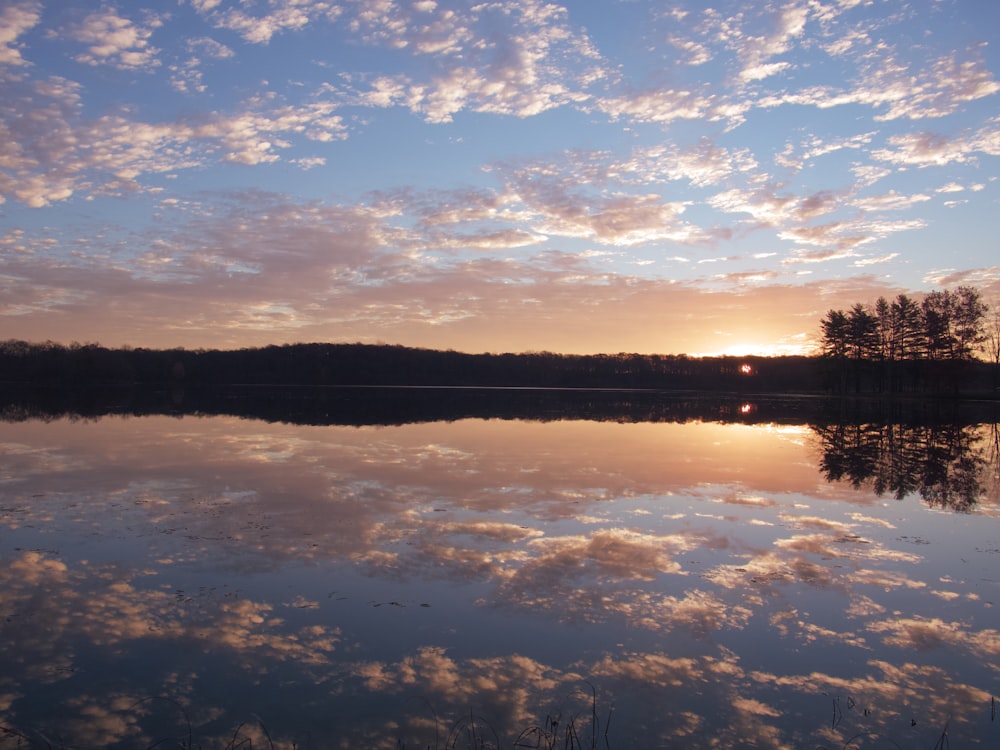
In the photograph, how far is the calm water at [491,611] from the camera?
203 inches

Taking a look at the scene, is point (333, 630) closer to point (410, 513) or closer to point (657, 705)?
point (657, 705)

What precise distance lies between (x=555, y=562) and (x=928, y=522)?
7760 millimetres

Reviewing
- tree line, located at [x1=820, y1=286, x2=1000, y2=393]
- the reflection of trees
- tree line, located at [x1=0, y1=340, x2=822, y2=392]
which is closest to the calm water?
the reflection of trees

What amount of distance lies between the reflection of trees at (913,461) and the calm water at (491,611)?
286 mm

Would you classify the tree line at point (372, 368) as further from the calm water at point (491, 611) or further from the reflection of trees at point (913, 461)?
the calm water at point (491, 611)

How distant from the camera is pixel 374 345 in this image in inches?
5719

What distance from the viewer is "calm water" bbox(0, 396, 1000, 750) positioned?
515cm

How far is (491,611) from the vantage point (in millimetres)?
7461

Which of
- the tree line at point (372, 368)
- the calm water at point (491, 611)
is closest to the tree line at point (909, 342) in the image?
the tree line at point (372, 368)

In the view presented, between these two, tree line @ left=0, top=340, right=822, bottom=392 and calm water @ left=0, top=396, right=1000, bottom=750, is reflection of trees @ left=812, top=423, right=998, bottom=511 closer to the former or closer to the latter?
calm water @ left=0, top=396, right=1000, bottom=750

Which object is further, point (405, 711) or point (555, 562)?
point (555, 562)

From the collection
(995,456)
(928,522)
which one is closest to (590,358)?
(995,456)

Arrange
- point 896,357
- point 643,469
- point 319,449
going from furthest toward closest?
point 896,357
point 319,449
point 643,469

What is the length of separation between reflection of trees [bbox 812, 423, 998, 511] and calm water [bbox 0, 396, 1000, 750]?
0.29m
